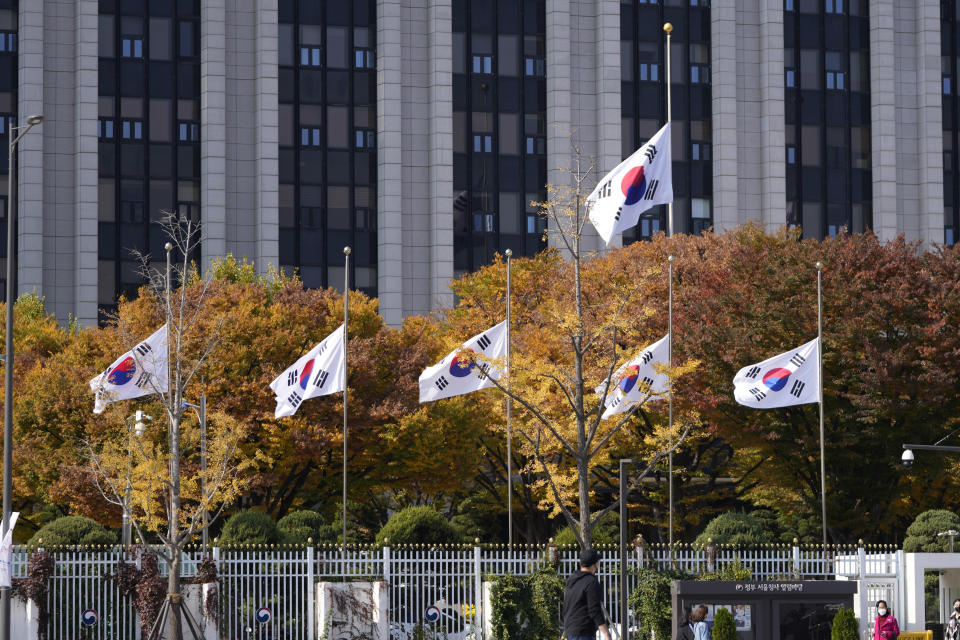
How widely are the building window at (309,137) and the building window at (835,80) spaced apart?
28691 millimetres

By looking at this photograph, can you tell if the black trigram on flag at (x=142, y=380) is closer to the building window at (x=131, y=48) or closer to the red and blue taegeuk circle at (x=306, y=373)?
the red and blue taegeuk circle at (x=306, y=373)

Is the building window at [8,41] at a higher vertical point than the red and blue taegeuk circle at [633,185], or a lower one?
higher

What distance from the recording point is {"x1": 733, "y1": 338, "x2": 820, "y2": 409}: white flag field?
36.7m

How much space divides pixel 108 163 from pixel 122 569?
159ft

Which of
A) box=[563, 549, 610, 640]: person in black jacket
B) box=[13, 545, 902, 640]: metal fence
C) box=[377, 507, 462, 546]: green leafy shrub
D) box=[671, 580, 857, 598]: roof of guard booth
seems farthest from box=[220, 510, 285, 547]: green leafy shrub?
box=[563, 549, 610, 640]: person in black jacket

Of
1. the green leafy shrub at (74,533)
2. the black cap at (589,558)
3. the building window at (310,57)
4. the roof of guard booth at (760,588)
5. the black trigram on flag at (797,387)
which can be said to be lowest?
the roof of guard booth at (760,588)

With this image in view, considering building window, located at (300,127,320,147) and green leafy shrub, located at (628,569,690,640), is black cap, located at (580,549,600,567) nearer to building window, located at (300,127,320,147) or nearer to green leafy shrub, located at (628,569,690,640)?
green leafy shrub, located at (628,569,690,640)

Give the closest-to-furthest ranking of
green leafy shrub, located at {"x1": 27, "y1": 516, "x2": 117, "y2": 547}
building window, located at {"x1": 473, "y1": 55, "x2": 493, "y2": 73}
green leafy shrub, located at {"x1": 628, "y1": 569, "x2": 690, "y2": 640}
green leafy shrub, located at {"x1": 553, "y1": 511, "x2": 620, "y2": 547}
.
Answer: green leafy shrub, located at {"x1": 628, "y1": 569, "x2": 690, "y2": 640} → green leafy shrub, located at {"x1": 27, "y1": 516, "x2": 117, "y2": 547} → green leafy shrub, located at {"x1": 553, "y1": 511, "x2": 620, "y2": 547} → building window, located at {"x1": 473, "y1": 55, "x2": 493, "y2": 73}

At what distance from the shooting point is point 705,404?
4781 centimetres

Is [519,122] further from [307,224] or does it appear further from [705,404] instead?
[705,404]

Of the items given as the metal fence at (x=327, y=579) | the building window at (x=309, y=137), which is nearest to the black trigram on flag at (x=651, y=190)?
the metal fence at (x=327, y=579)

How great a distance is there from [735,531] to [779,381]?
4.17 m

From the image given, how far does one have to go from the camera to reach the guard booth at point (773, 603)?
28.9m

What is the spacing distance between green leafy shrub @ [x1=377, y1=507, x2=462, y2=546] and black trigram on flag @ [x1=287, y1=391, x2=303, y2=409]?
4.46 meters
